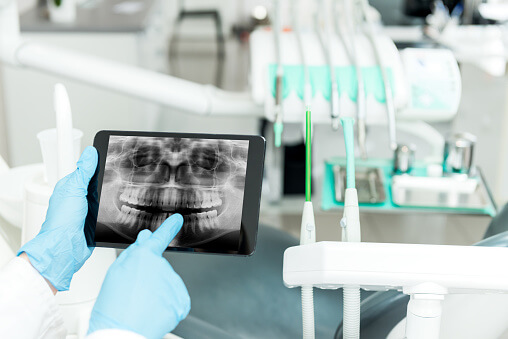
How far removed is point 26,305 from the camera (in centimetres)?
90

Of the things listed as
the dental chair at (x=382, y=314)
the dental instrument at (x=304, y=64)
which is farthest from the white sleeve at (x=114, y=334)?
the dental instrument at (x=304, y=64)

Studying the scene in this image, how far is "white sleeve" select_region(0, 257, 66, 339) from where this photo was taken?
877 mm

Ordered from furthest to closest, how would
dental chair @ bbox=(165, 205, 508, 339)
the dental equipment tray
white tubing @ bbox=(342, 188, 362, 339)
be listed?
the dental equipment tray, dental chair @ bbox=(165, 205, 508, 339), white tubing @ bbox=(342, 188, 362, 339)

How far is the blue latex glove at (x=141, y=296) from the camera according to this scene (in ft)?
2.61

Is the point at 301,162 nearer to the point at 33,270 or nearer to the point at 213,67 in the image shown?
the point at 33,270

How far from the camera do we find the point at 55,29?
9.53ft

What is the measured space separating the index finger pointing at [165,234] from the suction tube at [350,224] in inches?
10.2

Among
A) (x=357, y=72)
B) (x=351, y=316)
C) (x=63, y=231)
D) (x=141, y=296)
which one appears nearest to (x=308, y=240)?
(x=351, y=316)

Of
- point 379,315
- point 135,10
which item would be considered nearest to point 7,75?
point 135,10

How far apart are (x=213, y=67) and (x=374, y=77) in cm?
422

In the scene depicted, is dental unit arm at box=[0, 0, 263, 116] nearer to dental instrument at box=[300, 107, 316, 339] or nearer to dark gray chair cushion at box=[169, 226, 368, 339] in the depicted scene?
dark gray chair cushion at box=[169, 226, 368, 339]

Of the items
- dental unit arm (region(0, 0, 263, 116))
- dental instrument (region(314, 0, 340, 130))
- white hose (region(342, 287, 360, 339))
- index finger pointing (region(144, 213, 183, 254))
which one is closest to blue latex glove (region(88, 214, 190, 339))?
index finger pointing (region(144, 213, 183, 254))

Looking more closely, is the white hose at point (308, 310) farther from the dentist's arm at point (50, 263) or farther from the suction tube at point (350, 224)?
the dentist's arm at point (50, 263)

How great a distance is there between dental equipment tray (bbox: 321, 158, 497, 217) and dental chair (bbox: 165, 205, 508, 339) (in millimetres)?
123
